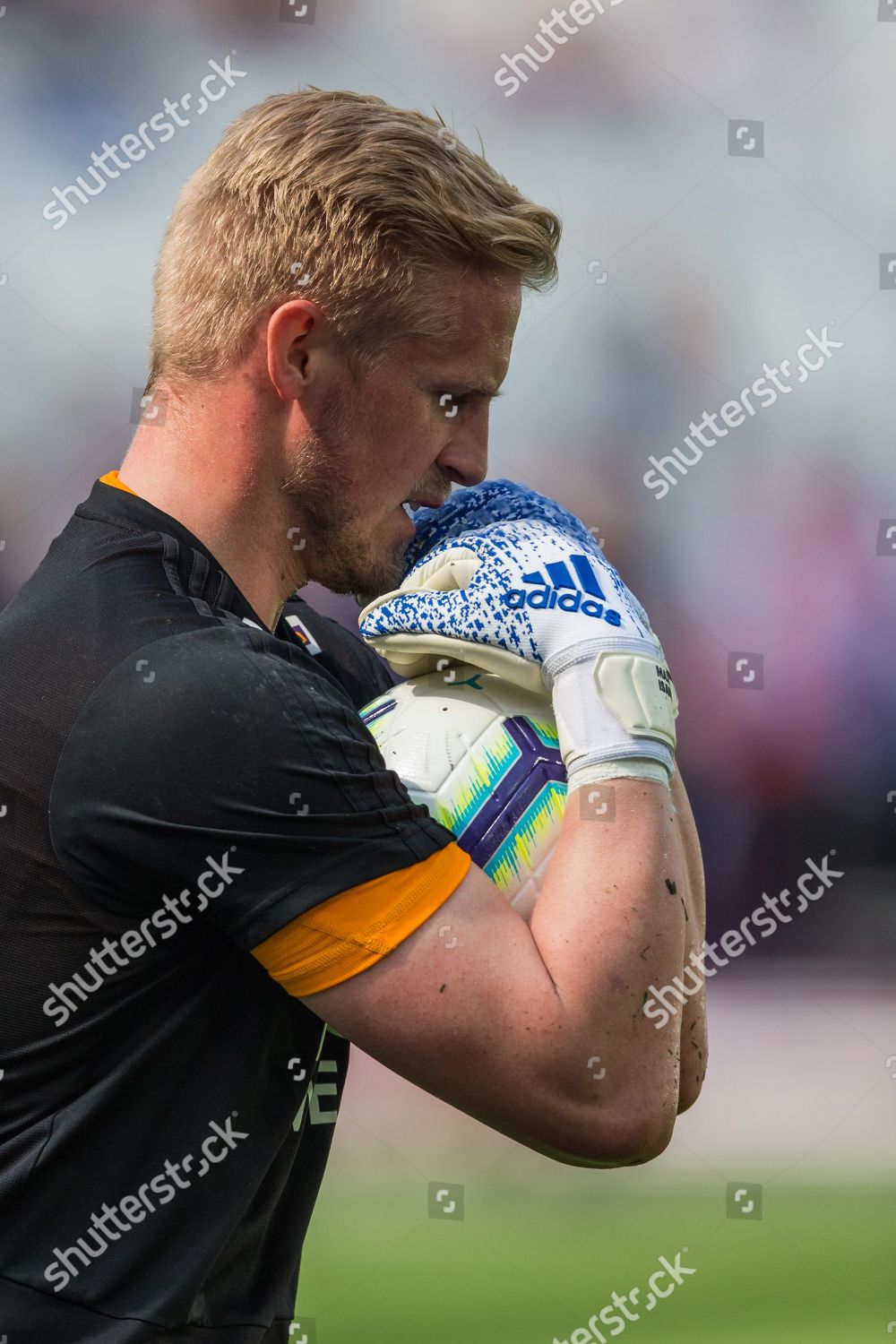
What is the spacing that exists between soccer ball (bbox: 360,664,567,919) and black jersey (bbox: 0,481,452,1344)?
0.64ft

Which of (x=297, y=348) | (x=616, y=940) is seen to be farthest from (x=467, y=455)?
(x=616, y=940)

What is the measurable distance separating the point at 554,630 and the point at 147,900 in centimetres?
45

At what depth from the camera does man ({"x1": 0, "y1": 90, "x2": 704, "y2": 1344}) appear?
0.96 meters

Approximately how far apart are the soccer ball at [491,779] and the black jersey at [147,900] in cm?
19

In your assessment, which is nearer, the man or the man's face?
the man

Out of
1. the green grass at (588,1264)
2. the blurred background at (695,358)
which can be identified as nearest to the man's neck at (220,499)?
the green grass at (588,1264)

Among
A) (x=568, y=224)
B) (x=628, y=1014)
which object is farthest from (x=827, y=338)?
(x=628, y=1014)

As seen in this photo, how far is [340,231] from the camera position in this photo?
1.20 m

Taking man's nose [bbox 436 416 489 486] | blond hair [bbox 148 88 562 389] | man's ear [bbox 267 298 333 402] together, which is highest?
blond hair [bbox 148 88 562 389]

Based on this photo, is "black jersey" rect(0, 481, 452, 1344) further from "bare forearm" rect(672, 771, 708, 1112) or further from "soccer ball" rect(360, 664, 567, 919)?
"bare forearm" rect(672, 771, 708, 1112)

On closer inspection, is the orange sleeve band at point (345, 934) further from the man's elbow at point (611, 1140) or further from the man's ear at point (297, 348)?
the man's ear at point (297, 348)

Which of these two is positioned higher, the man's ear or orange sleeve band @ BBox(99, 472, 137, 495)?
the man's ear

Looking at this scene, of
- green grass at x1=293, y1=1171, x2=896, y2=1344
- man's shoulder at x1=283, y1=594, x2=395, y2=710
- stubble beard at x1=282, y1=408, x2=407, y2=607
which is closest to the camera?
stubble beard at x1=282, y1=408, x2=407, y2=607

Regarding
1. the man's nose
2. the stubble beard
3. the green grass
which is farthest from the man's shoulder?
the green grass
